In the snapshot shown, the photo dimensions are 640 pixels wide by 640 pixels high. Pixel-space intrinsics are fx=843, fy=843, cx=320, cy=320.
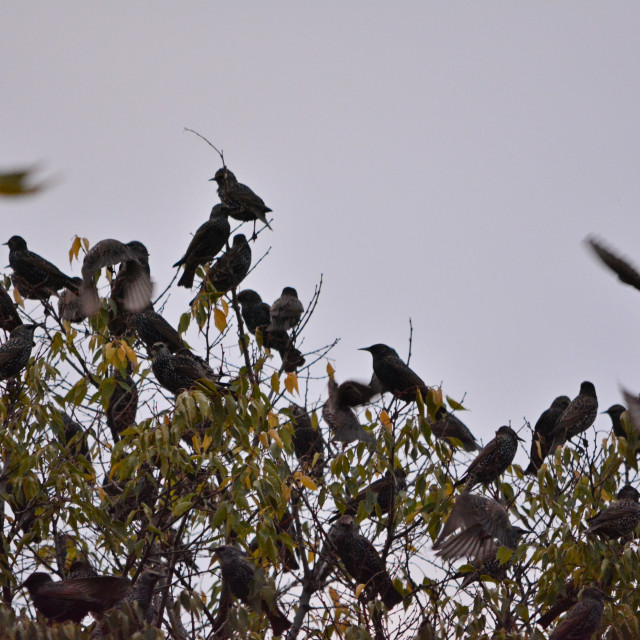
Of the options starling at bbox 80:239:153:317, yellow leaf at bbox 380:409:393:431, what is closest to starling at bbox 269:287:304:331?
starling at bbox 80:239:153:317

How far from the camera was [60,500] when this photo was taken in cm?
496

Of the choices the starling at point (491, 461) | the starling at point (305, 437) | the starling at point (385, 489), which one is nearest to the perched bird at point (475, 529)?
the starling at point (491, 461)

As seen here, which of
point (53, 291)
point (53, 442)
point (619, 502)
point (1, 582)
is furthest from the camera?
point (53, 291)

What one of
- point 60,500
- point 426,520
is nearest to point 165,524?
point 60,500

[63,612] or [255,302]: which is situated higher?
[255,302]

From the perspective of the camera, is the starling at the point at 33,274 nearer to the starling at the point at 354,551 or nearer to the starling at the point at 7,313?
the starling at the point at 7,313

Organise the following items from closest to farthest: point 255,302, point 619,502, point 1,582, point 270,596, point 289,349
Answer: point 270,596, point 1,582, point 619,502, point 289,349, point 255,302

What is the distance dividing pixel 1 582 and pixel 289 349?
293cm

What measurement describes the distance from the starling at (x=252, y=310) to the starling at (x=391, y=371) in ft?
5.43

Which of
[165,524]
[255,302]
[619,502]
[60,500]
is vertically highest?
[255,302]

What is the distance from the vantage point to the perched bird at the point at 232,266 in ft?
22.1

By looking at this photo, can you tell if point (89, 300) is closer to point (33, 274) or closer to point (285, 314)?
point (33, 274)

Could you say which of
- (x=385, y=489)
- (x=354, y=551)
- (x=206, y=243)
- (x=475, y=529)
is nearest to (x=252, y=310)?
(x=206, y=243)

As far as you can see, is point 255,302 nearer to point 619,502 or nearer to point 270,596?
point 619,502
